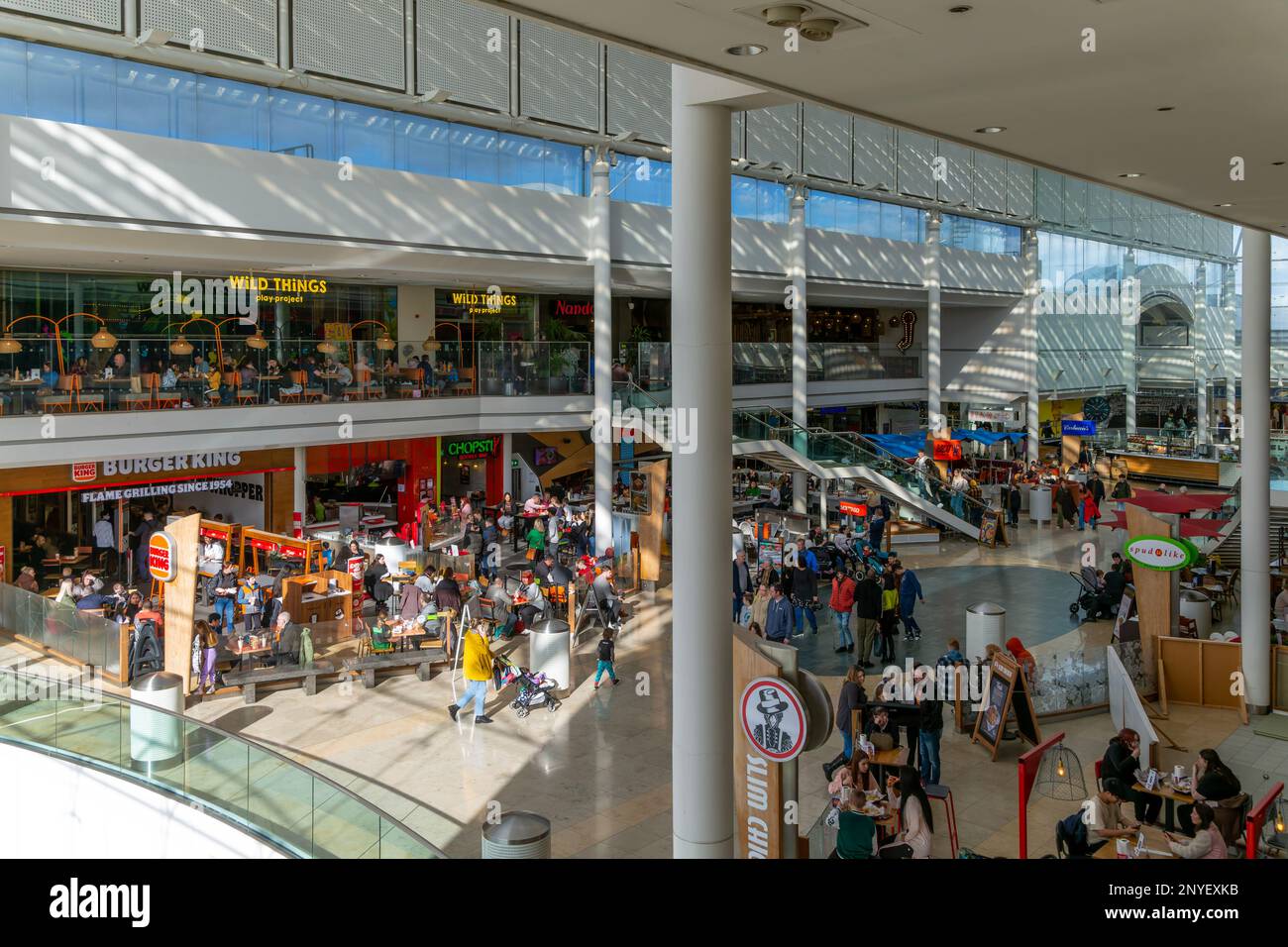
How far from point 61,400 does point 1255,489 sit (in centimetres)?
1943

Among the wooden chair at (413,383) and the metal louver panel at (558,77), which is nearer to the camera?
the metal louver panel at (558,77)

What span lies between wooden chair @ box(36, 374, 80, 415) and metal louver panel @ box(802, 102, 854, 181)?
2057 centimetres

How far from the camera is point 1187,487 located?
1399 inches

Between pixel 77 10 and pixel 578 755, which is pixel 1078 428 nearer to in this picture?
pixel 578 755

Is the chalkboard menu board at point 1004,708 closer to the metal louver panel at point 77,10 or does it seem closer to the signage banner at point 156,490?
the metal louver panel at point 77,10

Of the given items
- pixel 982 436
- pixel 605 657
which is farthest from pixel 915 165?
pixel 605 657

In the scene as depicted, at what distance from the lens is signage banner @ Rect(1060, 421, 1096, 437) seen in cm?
3966

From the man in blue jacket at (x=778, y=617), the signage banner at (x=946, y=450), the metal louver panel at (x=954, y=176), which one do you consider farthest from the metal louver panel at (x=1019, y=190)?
the man in blue jacket at (x=778, y=617)

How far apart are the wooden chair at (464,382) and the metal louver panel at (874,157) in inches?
564

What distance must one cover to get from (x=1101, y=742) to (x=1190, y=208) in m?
6.50

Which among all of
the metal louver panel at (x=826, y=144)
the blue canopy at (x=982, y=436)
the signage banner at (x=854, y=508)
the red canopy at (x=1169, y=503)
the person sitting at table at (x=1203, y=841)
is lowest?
the person sitting at table at (x=1203, y=841)

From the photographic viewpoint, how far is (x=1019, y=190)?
141 ft

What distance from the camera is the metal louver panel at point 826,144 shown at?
107 ft

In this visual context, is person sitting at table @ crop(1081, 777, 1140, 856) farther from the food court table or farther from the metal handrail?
the metal handrail
